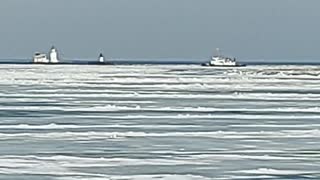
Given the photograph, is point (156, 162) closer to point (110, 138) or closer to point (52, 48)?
point (110, 138)

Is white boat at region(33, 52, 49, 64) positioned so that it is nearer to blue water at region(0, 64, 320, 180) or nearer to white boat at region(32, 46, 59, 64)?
white boat at region(32, 46, 59, 64)

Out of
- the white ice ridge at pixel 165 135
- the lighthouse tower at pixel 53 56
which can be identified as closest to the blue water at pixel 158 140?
the white ice ridge at pixel 165 135

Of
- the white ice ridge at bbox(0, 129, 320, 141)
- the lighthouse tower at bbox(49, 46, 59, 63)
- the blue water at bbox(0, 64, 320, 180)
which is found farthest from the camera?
the lighthouse tower at bbox(49, 46, 59, 63)

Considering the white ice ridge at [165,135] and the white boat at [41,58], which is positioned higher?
the white ice ridge at [165,135]

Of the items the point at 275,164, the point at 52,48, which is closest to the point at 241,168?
the point at 275,164

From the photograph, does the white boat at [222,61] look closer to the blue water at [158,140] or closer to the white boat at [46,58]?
the white boat at [46,58]

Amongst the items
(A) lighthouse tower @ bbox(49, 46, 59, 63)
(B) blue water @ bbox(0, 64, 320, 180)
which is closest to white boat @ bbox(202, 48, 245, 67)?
(A) lighthouse tower @ bbox(49, 46, 59, 63)

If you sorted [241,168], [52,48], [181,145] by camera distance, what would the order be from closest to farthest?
[241,168], [181,145], [52,48]

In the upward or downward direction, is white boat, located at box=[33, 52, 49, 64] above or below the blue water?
below

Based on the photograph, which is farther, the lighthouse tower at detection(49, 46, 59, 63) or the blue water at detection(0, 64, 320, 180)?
the lighthouse tower at detection(49, 46, 59, 63)

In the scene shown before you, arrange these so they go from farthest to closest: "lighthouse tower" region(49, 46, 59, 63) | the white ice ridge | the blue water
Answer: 1. "lighthouse tower" region(49, 46, 59, 63)
2. the white ice ridge
3. the blue water

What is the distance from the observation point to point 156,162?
13.8 metres

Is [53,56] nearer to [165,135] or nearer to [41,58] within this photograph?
[41,58]

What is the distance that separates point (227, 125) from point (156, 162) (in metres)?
7.34
